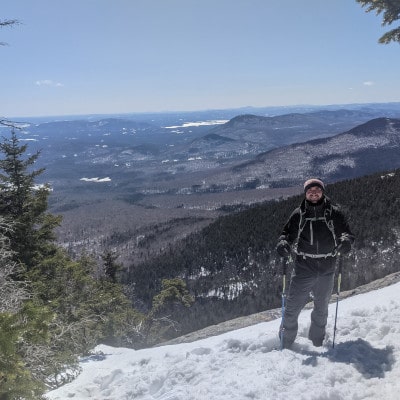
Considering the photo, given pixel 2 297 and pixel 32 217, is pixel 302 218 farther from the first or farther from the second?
pixel 32 217

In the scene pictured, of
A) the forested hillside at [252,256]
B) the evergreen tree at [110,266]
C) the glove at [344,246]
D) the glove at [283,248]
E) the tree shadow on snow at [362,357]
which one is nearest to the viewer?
the tree shadow on snow at [362,357]

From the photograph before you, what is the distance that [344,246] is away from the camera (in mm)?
7750

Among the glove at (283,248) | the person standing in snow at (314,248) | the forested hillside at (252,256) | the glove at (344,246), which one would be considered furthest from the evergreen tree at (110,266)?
the forested hillside at (252,256)

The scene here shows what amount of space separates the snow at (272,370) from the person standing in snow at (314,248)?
0.68 meters

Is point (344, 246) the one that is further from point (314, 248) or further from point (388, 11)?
point (388, 11)

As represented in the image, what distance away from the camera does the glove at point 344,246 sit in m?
7.72

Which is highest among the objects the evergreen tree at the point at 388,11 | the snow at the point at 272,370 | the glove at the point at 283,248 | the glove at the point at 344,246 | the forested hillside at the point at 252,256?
the evergreen tree at the point at 388,11

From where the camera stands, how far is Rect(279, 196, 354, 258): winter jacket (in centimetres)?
799

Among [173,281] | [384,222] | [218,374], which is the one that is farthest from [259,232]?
[218,374]

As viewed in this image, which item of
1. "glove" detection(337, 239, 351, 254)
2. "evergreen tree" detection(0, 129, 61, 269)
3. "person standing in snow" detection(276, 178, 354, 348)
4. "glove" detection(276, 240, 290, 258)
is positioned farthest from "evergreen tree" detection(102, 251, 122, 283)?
"glove" detection(337, 239, 351, 254)

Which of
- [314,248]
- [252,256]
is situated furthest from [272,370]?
[252,256]

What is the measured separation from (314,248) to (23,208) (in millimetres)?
12686

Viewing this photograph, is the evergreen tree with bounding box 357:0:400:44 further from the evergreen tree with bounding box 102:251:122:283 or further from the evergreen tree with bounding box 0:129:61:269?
the evergreen tree with bounding box 102:251:122:283

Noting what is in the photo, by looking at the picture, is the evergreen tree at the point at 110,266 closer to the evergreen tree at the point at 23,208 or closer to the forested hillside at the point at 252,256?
the evergreen tree at the point at 23,208
